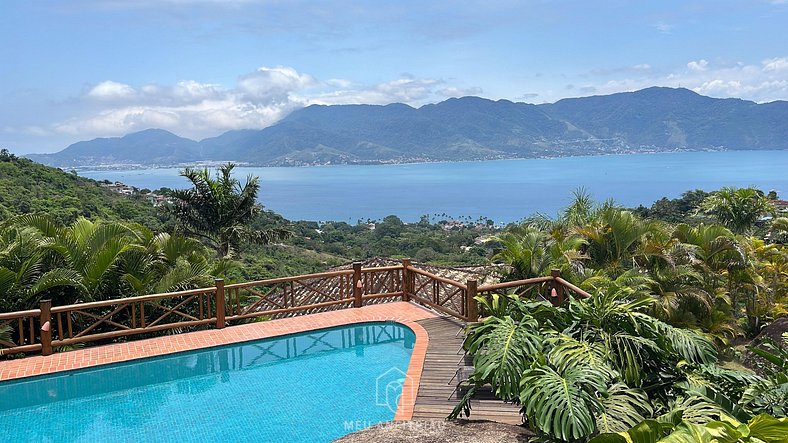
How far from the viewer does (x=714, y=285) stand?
10.4 m

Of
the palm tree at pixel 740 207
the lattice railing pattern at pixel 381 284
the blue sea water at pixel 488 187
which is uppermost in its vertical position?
the palm tree at pixel 740 207

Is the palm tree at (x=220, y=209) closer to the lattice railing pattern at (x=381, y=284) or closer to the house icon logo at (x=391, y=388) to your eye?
the lattice railing pattern at (x=381, y=284)

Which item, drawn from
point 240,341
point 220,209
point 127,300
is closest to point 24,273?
point 127,300

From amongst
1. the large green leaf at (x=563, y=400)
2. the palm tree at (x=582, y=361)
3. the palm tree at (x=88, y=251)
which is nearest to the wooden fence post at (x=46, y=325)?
the palm tree at (x=88, y=251)

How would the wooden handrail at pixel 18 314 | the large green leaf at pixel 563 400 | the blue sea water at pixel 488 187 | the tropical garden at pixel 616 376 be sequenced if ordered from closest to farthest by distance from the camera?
1. the tropical garden at pixel 616 376
2. the large green leaf at pixel 563 400
3. the wooden handrail at pixel 18 314
4. the blue sea water at pixel 488 187

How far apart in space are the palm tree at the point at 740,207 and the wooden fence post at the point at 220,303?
458 inches

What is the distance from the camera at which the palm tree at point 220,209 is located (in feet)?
43.5

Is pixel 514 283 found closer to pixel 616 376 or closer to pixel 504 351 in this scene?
pixel 504 351

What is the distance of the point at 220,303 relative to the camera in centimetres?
902

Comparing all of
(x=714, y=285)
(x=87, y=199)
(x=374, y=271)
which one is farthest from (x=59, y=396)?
(x=87, y=199)

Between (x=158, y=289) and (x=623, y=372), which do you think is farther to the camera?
(x=158, y=289)

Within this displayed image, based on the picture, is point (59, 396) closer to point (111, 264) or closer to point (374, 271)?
point (111, 264)

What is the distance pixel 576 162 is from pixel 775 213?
18903 cm

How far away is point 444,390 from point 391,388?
79 cm
